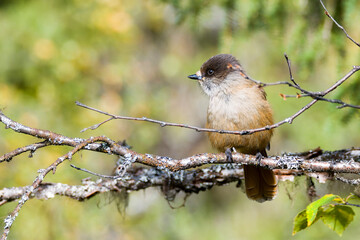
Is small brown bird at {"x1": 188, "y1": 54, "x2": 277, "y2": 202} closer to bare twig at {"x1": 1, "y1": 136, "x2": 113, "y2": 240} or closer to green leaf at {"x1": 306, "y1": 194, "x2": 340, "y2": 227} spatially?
green leaf at {"x1": 306, "y1": 194, "x2": 340, "y2": 227}

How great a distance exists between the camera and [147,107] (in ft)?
25.6

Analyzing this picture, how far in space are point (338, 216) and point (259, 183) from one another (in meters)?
1.11

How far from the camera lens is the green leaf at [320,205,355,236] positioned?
8.62 ft

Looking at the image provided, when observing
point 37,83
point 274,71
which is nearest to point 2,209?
point 37,83

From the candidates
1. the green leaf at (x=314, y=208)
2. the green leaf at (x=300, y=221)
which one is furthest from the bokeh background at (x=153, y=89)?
the green leaf at (x=314, y=208)

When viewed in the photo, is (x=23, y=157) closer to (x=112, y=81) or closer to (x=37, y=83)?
(x=37, y=83)

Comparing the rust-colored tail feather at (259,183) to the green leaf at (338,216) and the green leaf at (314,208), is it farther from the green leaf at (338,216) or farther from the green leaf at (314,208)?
the green leaf at (314,208)

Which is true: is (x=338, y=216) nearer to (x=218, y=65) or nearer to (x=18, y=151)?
(x=18, y=151)

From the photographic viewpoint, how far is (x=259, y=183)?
3.73m

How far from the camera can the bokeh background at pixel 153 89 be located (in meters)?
4.11

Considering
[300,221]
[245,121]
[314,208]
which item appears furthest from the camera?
[245,121]

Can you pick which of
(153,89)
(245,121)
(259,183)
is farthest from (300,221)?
(153,89)

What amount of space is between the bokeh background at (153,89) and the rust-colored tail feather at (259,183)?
13 cm

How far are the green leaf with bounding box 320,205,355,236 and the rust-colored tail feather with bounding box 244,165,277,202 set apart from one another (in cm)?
104
